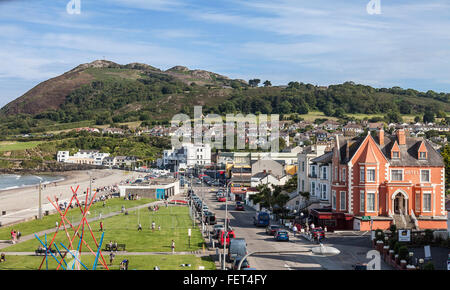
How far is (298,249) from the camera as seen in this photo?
32062 millimetres

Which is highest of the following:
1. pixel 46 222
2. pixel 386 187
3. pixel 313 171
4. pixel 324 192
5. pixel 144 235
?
pixel 313 171

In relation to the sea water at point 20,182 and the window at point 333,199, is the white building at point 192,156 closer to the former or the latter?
the sea water at point 20,182

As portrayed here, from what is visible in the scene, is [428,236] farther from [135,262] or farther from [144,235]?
[144,235]

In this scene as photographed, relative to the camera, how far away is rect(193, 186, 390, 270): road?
88.8 feet

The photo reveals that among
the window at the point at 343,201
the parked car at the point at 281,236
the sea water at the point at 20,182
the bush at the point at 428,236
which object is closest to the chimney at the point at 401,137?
the window at the point at 343,201

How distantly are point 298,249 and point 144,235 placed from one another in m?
13.6

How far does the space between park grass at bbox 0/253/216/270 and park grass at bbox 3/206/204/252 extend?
2930 millimetres

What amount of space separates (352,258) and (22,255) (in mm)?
18795

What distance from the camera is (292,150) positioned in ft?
345

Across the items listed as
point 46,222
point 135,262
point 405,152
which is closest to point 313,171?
point 405,152

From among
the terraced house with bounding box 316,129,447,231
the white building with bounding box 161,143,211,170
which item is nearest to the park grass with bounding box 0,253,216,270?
the terraced house with bounding box 316,129,447,231

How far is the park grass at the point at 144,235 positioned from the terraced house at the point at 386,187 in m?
11.7

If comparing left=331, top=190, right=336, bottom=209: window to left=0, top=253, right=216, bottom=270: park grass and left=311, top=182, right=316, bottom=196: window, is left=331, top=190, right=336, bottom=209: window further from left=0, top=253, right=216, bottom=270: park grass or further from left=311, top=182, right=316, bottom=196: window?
left=0, top=253, right=216, bottom=270: park grass
